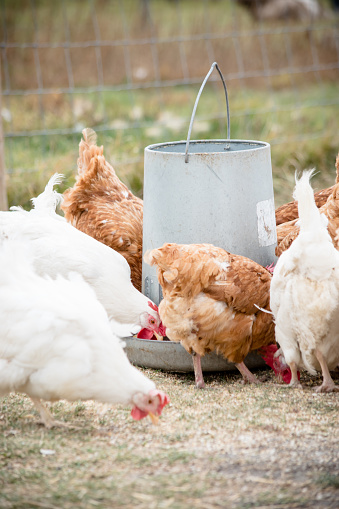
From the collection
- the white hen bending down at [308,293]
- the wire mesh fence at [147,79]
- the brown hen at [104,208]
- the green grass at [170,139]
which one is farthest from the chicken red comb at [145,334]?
the wire mesh fence at [147,79]

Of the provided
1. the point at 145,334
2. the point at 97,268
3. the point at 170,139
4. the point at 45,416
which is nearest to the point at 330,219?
the point at 145,334

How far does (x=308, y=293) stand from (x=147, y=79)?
904 cm

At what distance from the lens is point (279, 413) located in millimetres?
2812

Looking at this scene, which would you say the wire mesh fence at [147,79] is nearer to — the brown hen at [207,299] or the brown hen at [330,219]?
the brown hen at [330,219]

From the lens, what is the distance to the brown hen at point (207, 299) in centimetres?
311

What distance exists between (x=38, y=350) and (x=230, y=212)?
1.37 m

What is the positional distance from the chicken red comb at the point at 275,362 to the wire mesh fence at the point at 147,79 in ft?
9.68

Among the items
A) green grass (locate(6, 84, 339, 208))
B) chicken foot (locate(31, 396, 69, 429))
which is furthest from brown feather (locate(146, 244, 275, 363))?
green grass (locate(6, 84, 339, 208))

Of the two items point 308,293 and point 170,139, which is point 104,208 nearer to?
point 308,293

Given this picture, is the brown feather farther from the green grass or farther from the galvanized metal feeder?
the green grass

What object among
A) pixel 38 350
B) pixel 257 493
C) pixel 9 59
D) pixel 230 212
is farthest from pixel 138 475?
pixel 9 59

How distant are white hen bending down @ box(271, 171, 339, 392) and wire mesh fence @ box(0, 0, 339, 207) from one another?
319cm

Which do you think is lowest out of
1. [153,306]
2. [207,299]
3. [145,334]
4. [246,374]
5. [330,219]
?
[246,374]

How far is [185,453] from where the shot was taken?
8.00ft
